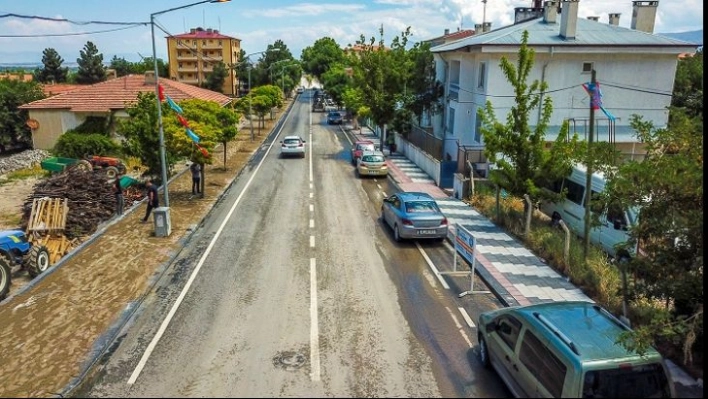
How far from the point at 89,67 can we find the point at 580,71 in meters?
91.2

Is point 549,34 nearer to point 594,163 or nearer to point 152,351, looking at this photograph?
point 594,163

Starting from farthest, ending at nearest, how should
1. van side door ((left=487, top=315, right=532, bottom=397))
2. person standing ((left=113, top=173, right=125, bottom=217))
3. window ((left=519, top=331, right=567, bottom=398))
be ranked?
1. person standing ((left=113, top=173, right=125, bottom=217))
2. van side door ((left=487, top=315, right=532, bottom=397))
3. window ((left=519, top=331, right=567, bottom=398))

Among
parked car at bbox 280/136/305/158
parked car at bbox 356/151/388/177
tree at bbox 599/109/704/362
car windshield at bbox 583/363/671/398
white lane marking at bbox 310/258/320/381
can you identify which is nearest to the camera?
car windshield at bbox 583/363/671/398

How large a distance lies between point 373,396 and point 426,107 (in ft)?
97.4

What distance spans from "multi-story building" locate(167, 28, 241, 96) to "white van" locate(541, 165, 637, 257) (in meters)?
86.7

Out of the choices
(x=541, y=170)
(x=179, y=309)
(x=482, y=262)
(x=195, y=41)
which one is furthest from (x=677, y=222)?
(x=195, y=41)

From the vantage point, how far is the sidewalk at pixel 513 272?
1246cm

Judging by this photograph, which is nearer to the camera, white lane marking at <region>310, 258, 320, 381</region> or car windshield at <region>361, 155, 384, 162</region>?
white lane marking at <region>310, 258, 320, 381</region>

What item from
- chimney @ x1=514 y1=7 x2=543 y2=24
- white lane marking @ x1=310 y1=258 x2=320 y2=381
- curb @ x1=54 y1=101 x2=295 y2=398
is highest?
chimney @ x1=514 y1=7 x2=543 y2=24

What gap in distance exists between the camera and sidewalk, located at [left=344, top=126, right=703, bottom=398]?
1246 centimetres

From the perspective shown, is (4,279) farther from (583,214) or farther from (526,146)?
(583,214)

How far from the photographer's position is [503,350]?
340 inches

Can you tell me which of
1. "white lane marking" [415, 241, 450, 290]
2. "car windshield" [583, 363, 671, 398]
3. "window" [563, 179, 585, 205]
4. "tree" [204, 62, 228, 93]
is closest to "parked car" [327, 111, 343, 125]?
"tree" [204, 62, 228, 93]

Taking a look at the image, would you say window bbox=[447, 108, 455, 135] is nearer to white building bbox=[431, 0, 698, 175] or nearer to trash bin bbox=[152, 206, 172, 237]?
white building bbox=[431, 0, 698, 175]
